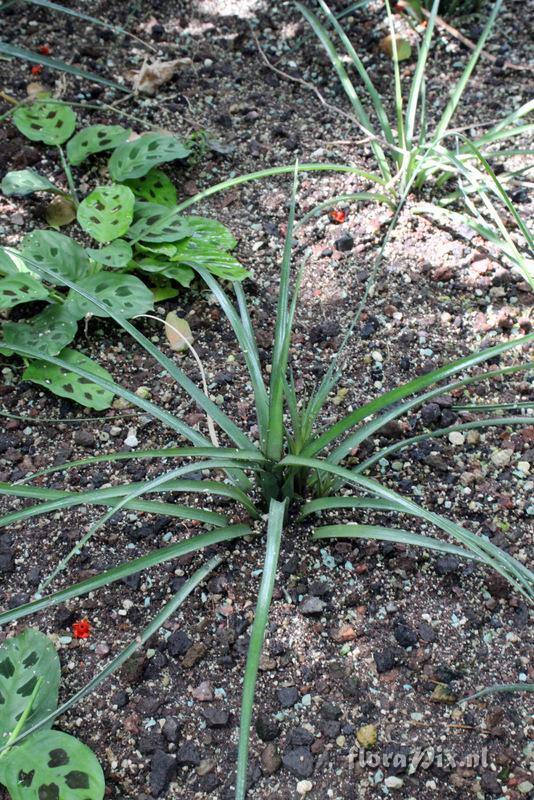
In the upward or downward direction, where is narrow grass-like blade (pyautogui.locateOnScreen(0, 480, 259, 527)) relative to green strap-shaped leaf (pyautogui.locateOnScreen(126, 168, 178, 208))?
downward

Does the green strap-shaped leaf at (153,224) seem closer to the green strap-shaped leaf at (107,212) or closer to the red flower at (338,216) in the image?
the green strap-shaped leaf at (107,212)

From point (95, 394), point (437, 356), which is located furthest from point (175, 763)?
point (437, 356)

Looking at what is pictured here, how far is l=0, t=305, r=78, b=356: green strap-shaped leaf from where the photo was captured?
1.94 metres

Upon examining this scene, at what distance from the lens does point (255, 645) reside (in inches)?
49.3

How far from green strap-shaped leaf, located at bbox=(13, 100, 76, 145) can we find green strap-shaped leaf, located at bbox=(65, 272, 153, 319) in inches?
23.4

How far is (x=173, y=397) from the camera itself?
1.97m

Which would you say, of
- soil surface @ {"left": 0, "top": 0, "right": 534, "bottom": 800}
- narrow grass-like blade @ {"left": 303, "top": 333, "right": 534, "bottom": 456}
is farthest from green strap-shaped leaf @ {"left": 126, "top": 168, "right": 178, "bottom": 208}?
narrow grass-like blade @ {"left": 303, "top": 333, "right": 534, "bottom": 456}

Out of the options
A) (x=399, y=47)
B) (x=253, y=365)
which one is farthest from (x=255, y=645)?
(x=399, y=47)

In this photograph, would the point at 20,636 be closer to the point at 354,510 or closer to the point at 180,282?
the point at 354,510

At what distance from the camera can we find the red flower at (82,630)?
5.23 ft

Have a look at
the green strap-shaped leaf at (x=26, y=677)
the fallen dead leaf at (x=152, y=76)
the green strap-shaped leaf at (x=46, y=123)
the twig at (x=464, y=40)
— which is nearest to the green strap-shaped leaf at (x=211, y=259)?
the green strap-shaped leaf at (x=46, y=123)

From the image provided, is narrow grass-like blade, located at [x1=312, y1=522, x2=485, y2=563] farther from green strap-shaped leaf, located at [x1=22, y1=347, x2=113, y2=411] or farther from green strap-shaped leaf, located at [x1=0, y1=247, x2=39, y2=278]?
green strap-shaped leaf, located at [x1=0, y1=247, x2=39, y2=278]

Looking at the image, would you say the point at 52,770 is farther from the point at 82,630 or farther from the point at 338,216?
the point at 338,216

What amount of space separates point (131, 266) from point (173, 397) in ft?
1.27
